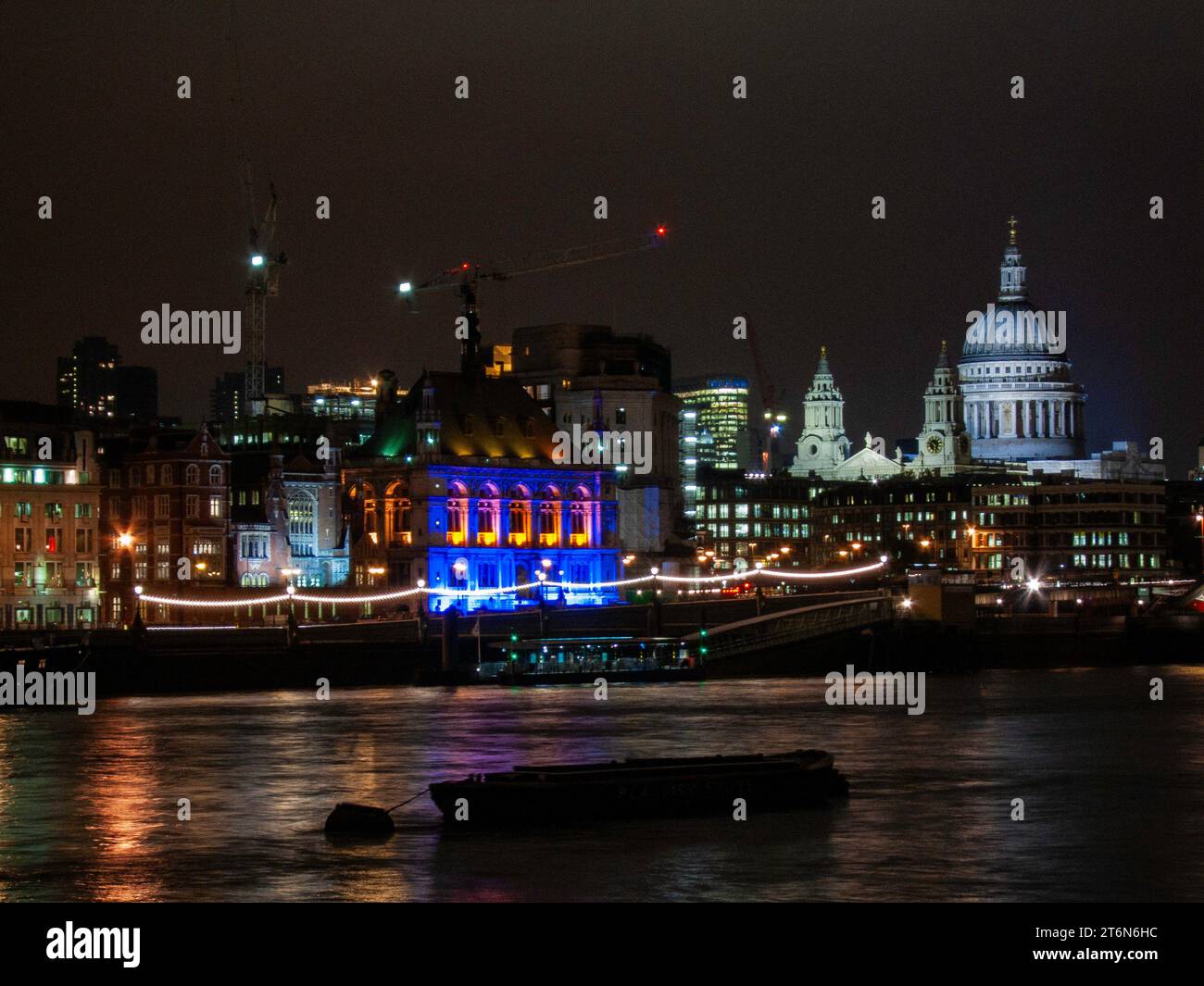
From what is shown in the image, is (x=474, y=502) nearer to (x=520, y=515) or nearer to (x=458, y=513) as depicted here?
(x=458, y=513)

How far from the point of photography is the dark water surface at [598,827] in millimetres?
43469

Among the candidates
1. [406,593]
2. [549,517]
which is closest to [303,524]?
[406,593]

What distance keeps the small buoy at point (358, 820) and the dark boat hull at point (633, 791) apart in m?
1.35

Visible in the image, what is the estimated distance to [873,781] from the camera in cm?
5997

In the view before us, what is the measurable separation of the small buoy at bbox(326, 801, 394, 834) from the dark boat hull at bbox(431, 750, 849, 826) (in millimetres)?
1346

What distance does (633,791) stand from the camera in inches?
2018

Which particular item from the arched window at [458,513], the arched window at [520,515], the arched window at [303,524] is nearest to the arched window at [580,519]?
the arched window at [520,515]

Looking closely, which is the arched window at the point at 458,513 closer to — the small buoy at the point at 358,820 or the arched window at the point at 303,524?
the arched window at the point at 303,524

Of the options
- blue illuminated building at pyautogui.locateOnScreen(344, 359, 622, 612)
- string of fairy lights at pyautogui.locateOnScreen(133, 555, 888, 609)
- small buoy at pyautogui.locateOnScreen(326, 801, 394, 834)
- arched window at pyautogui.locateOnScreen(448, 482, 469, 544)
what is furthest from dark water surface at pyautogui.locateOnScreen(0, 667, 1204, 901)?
arched window at pyautogui.locateOnScreen(448, 482, 469, 544)

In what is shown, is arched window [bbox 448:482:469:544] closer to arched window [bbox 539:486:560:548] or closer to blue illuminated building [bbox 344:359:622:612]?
blue illuminated building [bbox 344:359:622:612]

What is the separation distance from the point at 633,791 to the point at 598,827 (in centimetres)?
165
